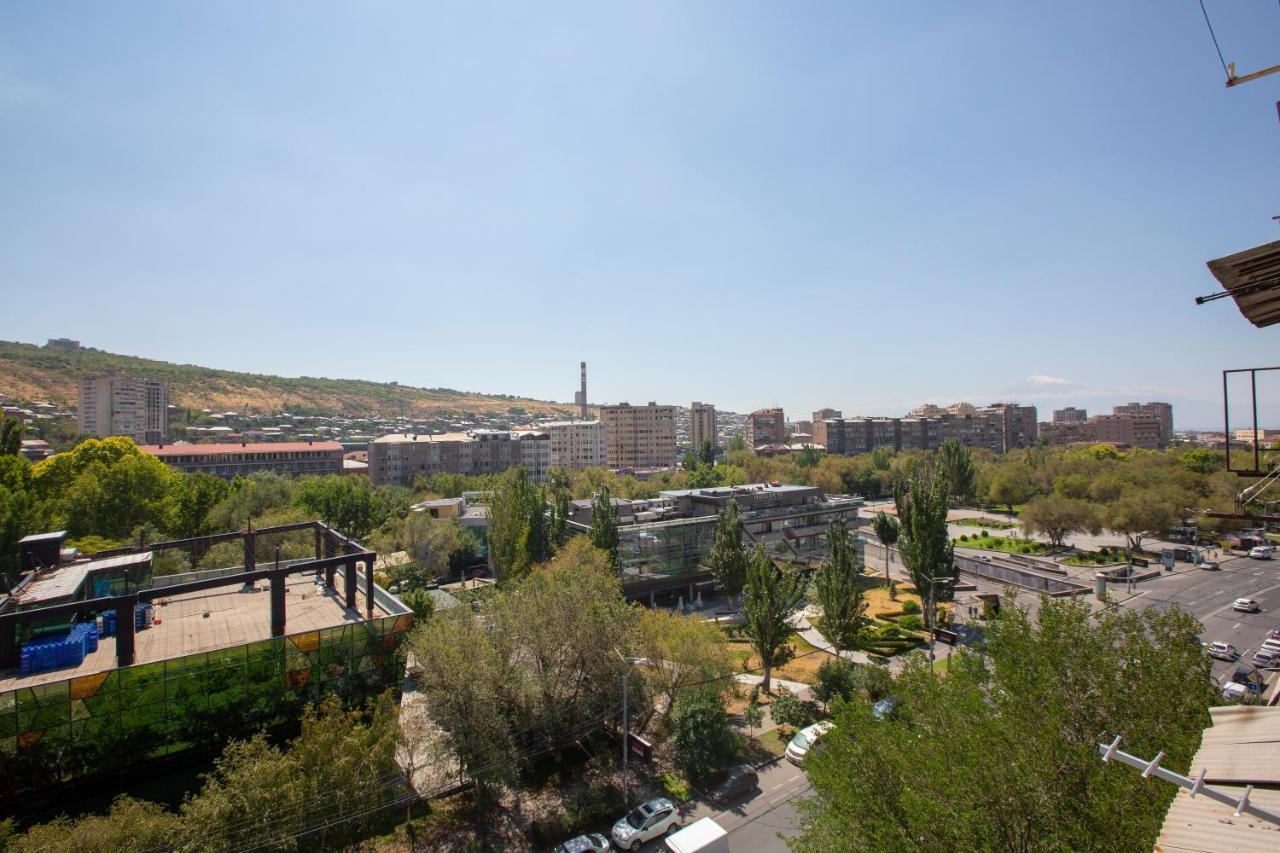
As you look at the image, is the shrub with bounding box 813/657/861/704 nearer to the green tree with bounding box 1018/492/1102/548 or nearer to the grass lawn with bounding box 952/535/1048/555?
the grass lawn with bounding box 952/535/1048/555

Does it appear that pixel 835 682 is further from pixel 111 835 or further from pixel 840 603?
pixel 111 835

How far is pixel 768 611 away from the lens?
27.9 metres

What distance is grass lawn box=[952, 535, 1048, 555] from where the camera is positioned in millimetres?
60125

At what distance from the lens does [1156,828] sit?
8039 millimetres

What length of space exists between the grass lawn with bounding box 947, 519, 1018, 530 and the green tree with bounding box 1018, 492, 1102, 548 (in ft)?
37.7

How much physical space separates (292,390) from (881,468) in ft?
608

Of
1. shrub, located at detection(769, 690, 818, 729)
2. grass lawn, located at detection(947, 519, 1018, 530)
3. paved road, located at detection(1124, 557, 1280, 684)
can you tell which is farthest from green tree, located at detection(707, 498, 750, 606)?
grass lawn, located at detection(947, 519, 1018, 530)

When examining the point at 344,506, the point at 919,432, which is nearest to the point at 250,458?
the point at 344,506

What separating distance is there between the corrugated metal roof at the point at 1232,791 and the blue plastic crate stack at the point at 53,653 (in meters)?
27.0

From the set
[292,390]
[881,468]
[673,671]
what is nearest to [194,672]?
[673,671]

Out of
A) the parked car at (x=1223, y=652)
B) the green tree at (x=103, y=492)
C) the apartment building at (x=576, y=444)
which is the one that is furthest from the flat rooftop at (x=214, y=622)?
the apartment building at (x=576, y=444)

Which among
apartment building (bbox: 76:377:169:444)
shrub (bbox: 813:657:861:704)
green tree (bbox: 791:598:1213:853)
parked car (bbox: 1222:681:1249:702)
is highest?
apartment building (bbox: 76:377:169:444)

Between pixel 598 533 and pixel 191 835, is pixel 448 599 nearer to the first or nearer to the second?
pixel 598 533

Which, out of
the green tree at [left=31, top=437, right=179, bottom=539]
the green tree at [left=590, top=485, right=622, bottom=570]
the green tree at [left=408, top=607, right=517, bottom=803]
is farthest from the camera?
the green tree at [left=31, top=437, right=179, bottom=539]
